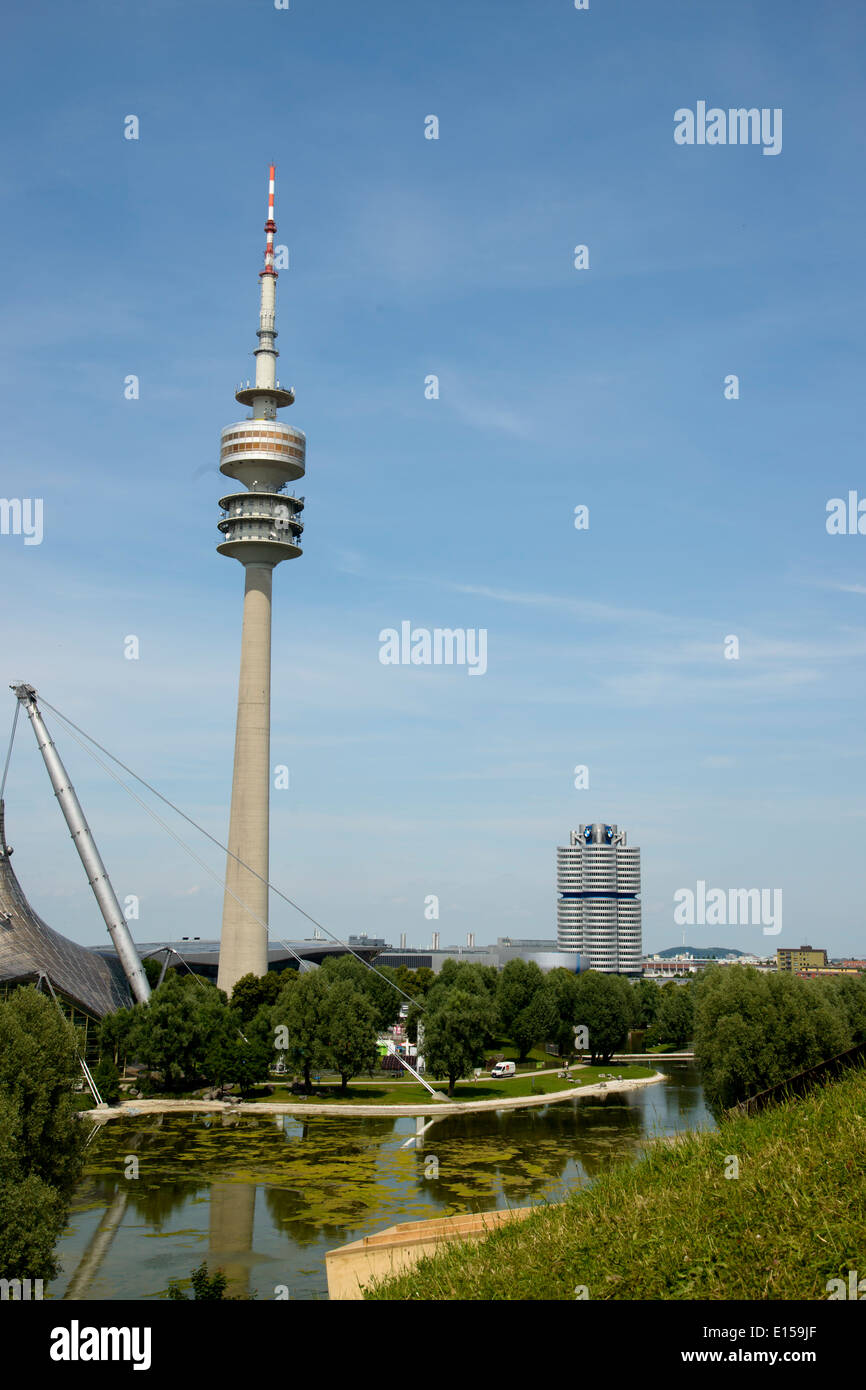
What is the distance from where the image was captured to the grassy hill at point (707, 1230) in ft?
42.8

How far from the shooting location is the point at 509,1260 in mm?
16094

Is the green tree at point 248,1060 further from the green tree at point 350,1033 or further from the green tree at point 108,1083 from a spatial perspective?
the green tree at point 108,1083

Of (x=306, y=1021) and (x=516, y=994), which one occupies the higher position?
(x=306, y=1021)

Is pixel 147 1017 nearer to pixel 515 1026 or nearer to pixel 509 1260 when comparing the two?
pixel 515 1026

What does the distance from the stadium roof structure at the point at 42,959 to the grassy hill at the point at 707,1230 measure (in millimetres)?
69483

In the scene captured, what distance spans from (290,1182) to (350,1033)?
27.7 metres

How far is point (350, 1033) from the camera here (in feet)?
241

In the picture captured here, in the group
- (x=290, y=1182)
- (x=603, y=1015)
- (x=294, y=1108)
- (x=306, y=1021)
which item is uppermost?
(x=306, y=1021)

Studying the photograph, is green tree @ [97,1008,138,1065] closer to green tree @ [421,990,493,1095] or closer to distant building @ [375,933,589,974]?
green tree @ [421,990,493,1095]

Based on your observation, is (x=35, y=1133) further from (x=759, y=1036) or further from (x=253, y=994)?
(x=253, y=994)

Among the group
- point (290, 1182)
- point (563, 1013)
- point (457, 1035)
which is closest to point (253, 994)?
point (457, 1035)

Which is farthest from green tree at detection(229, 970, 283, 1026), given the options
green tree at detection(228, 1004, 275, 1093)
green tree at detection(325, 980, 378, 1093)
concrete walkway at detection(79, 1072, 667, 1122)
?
concrete walkway at detection(79, 1072, 667, 1122)

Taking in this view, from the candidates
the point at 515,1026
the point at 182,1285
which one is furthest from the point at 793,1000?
the point at 515,1026

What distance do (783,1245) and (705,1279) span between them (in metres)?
1.11
